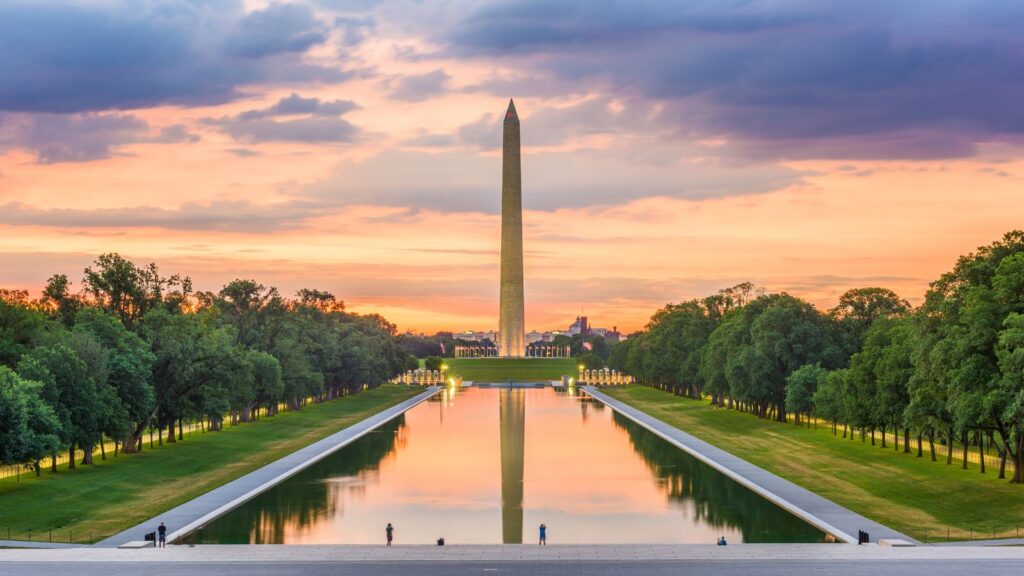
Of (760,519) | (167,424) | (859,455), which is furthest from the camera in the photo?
(167,424)

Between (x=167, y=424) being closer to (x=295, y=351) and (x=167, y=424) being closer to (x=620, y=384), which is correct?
(x=295, y=351)

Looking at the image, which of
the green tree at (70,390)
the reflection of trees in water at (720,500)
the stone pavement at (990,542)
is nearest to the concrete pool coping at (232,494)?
the green tree at (70,390)

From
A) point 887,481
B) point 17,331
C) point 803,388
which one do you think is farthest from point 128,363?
point 803,388

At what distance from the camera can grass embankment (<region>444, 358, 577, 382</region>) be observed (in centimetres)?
15188

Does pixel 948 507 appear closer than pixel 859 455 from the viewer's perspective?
Yes

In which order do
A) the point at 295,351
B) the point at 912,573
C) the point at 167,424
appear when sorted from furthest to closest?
1. the point at 295,351
2. the point at 167,424
3. the point at 912,573

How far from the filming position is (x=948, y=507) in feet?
131

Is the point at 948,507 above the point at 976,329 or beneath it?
beneath

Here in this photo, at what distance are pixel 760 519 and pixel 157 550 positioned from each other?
1904 centimetres

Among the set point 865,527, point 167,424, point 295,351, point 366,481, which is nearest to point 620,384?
point 295,351

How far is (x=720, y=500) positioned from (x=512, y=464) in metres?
14.1

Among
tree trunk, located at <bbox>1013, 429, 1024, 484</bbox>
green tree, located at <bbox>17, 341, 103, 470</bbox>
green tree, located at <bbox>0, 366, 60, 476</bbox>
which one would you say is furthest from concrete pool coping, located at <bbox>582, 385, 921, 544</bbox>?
green tree, located at <bbox>17, 341, 103, 470</bbox>

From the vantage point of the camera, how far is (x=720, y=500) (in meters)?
42.4

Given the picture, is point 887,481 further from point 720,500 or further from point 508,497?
point 508,497
